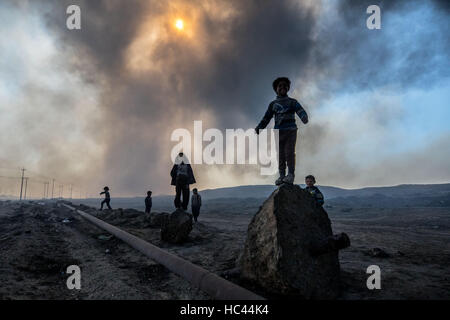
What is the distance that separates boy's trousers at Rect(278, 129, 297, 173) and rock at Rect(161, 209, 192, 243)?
3546mm

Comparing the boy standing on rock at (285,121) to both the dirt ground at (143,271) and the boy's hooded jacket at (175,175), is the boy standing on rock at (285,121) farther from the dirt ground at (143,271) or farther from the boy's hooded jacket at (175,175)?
the boy's hooded jacket at (175,175)

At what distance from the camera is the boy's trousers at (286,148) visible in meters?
4.20

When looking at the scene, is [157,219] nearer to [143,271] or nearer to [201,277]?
[143,271]

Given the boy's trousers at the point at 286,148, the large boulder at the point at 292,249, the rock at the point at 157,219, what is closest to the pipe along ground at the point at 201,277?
the large boulder at the point at 292,249

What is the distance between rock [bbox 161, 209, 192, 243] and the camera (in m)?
6.56

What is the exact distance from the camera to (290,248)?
9.80ft

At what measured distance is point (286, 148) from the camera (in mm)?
4258

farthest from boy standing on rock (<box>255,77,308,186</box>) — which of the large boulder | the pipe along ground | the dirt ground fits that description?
the dirt ground

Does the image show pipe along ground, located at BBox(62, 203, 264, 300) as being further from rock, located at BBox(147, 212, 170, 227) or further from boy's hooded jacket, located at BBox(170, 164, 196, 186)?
rock, located at BBox(147, 212, 170, 227)

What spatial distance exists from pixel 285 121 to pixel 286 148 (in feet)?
1.60

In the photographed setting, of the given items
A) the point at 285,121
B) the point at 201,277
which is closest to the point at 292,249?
the point at 201,277

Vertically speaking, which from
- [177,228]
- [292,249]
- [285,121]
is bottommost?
[177,228]
